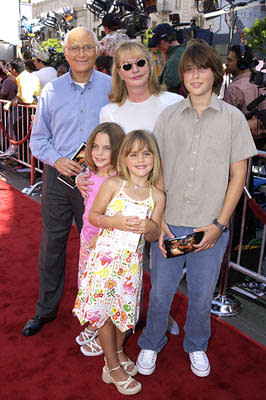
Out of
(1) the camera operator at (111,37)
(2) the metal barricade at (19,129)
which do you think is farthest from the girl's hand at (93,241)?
(2) the metal barricade at (19,129)

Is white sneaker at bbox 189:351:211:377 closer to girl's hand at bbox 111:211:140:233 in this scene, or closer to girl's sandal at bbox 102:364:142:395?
girl's sandal at bbox 102:364:142:395

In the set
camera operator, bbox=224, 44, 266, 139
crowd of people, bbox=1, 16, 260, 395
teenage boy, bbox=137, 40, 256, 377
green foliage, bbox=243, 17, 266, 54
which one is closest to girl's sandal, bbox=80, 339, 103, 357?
crowd of people, bbox=1, 16, 260, 395

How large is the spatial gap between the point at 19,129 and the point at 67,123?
5611mm

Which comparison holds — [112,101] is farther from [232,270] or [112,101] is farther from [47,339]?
[232,270]

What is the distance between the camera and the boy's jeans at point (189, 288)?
245 centimetres

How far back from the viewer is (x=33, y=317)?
3131mm

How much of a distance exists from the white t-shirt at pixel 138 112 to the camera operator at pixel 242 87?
86.9 inches

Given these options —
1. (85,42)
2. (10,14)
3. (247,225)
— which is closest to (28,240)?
(247,225)

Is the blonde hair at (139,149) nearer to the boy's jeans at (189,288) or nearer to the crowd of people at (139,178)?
the crowd of people at (139,178)

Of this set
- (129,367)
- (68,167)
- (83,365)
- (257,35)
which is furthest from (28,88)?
(257,35)

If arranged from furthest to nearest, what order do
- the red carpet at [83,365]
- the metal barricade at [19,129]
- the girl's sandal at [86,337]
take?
the metal barricade at [19,129] → the girl's sandal at [86,337] → the red carpet at [83,365]

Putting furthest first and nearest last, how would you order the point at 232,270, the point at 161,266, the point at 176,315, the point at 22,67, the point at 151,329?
the point at 22,67 → the point at 232,270 → the point at 176,315 → the point at 151,329 → the point at 161,266

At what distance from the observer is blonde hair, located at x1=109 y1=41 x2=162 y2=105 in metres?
2.45

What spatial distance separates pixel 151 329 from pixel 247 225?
221 cm
